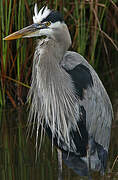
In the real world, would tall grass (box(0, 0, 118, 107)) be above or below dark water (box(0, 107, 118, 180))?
above

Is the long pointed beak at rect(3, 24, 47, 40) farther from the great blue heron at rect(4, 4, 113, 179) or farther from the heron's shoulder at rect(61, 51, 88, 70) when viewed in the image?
the heron's shoulder at rect(61, 51, 88, 70)

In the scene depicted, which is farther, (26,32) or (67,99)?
(67,99)

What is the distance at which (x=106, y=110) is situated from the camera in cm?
411

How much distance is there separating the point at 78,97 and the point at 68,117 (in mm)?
174

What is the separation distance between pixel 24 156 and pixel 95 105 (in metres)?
0.80

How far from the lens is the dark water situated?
12.9 ft

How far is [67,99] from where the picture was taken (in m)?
3.79

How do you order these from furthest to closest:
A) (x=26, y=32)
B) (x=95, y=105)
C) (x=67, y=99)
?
(x=95, y=105), (x=67, y=99), (x=26, y=32)

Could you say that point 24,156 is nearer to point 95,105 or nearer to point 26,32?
point 95,105

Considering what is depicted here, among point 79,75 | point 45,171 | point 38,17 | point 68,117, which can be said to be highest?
point 38,17

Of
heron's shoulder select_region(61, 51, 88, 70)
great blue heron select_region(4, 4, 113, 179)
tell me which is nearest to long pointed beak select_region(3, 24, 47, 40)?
great blue heron select_region(4, 4, 113, 179)

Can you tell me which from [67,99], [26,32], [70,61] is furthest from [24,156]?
[26,32]

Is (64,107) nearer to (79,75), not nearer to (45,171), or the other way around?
(79,75)

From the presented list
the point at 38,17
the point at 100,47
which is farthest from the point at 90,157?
the point at 100,47
